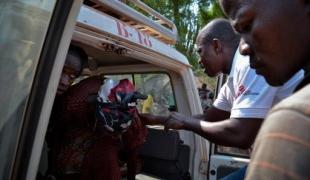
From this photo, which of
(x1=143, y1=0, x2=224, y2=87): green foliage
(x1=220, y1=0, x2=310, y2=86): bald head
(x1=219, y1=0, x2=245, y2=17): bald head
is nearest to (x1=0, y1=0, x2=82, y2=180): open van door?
(x1=219, y1=0, x2=245, y2=17): bald head

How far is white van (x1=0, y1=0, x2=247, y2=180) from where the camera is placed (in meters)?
1.59

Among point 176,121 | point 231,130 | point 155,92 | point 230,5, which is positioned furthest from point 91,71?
point 230,5

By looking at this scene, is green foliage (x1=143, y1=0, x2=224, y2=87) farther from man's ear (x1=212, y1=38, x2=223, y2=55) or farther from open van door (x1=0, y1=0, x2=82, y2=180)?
open van door (x1=0, y1=0, x2=82, y2=180)

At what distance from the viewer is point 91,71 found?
349 centimetres

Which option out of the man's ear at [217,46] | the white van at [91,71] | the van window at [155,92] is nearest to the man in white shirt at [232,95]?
the man's ear at [217,46]

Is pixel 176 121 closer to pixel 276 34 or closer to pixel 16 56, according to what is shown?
pixel 16 56

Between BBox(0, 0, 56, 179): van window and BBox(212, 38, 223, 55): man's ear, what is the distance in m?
1.32

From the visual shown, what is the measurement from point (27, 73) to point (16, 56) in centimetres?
7

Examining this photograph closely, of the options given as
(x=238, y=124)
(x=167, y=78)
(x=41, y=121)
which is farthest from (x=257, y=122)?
(x=167, y=78)

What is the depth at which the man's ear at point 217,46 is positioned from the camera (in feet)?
8.82

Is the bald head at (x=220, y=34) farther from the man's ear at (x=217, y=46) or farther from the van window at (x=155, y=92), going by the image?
the van window at (x=155, y=92)

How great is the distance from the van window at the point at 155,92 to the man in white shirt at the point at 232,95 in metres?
0.54

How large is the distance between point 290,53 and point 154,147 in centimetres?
259

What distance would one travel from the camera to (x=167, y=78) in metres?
3.46
